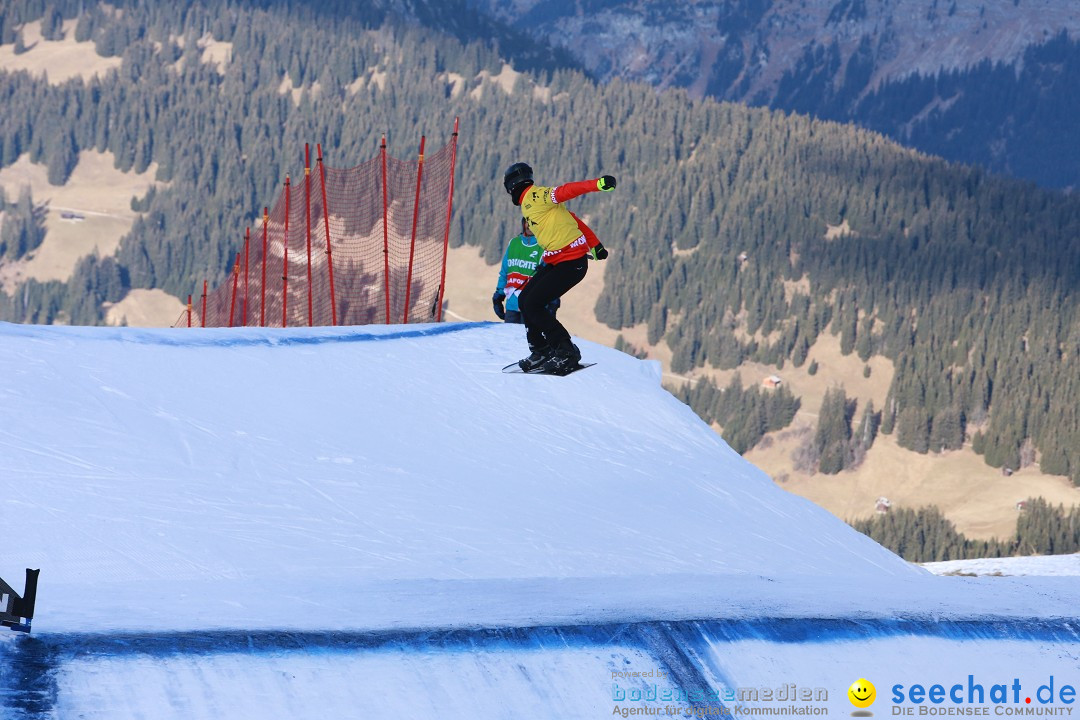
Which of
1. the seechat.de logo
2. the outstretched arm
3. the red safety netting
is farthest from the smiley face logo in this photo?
the red safety netting

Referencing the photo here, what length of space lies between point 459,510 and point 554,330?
11.5 ft

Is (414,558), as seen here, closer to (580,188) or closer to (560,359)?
(580,188)

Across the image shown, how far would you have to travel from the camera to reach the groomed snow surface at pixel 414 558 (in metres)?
6.25

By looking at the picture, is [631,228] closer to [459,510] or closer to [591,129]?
[591,129]

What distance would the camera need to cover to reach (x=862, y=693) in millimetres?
6758

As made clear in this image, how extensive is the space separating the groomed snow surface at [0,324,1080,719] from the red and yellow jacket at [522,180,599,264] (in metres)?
1.19

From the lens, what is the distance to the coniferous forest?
85812 millimetres

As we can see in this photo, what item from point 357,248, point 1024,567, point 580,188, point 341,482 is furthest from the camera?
point 357,248

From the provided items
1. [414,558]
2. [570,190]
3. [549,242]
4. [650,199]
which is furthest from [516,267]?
[650,199]

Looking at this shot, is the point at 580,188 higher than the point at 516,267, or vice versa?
the point at 580,188

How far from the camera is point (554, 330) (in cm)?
1234

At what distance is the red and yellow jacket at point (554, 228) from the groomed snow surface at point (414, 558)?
1.19 metres

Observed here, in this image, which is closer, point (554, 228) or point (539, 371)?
point (554, 228)

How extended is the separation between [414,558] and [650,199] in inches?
3880
